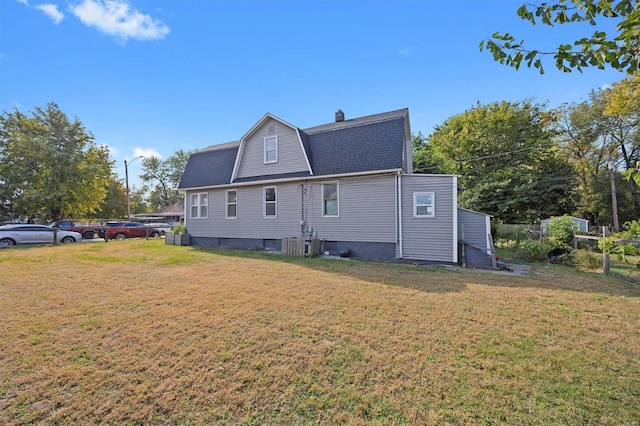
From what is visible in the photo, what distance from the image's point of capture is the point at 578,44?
5.50ft

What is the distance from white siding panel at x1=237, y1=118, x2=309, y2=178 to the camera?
12367 millimetres

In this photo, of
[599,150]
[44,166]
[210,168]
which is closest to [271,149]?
[210,168]

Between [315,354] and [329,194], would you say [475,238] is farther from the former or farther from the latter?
[315,354]

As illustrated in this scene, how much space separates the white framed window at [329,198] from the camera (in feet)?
37.8

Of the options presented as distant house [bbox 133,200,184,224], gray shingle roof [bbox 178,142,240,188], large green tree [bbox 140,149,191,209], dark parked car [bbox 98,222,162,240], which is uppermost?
large green tree [bbox 140,149,191,209]

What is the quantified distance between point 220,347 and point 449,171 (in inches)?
970

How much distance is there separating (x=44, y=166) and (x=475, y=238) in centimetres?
3123

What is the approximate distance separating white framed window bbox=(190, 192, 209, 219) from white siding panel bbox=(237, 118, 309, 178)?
117 inches

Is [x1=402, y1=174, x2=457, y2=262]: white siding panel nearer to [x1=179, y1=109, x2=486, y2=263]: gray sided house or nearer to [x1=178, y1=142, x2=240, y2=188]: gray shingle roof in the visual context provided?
[x1=179, y1=109, x2=486, y2=263]: gray sided house

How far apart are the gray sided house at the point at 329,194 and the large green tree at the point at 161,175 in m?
39.5

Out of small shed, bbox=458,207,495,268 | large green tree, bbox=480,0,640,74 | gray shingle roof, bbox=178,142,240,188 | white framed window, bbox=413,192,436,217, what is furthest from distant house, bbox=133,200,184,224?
large green tree, bbox=480,0,640,74

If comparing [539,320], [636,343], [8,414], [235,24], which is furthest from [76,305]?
[235,24]

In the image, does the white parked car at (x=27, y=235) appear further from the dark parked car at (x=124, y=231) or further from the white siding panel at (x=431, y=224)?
the white siding panel at (x=431, y=224)

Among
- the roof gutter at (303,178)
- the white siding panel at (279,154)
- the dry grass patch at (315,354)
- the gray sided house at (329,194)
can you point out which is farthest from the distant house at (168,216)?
the dry grass patch at (315,354)
